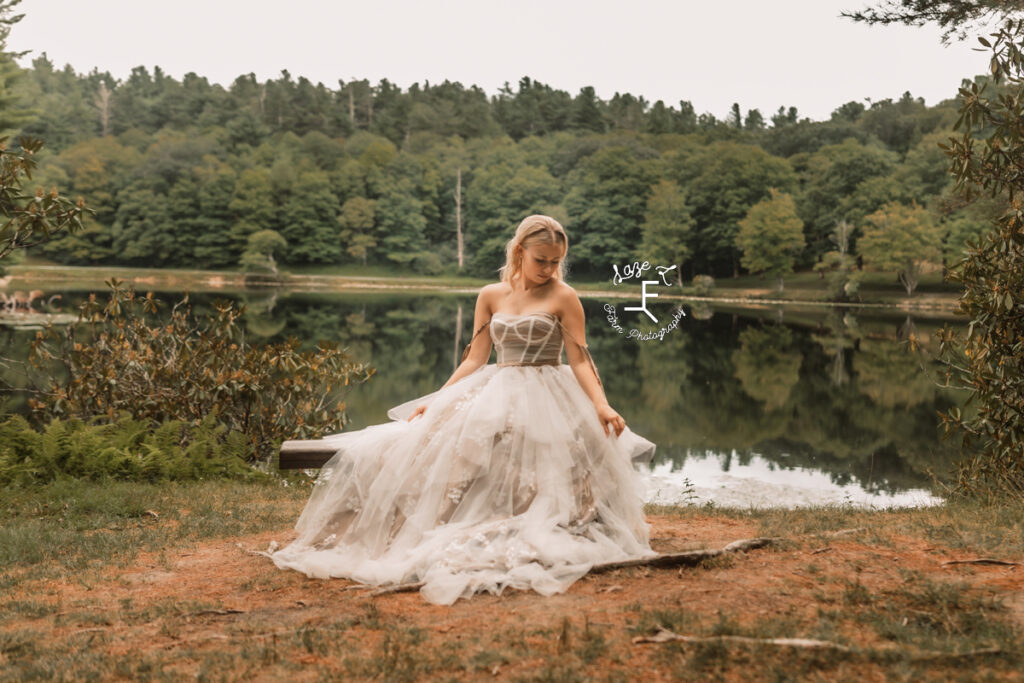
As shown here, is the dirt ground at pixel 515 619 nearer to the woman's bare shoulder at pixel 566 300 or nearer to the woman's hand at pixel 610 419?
the woman's hand at pixel 610 419

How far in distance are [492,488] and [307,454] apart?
1403 millimetres

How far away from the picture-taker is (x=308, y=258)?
7375cm

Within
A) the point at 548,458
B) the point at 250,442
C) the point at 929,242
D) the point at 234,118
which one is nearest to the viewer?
the point at 548,458

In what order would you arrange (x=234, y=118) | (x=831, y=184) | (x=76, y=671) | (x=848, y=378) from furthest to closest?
(x=234, y=118)
(x=831, y=184)
(x=848, y=378)
(x=76, y=671)

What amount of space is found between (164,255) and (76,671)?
72.7 m

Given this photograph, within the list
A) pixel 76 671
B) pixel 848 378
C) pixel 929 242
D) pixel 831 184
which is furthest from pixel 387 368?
pixel 831 184

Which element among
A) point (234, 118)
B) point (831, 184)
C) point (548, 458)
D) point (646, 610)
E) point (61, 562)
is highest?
point (234, 118)

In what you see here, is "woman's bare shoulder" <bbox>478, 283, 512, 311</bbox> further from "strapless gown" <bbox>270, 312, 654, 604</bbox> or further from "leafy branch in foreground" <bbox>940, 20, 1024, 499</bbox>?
"leafy branch in foreground" <bbox>940, 20, 1024, 499</bbox>

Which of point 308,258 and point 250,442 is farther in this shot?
point 308,258

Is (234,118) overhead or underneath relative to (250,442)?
overhead

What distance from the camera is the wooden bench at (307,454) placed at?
215 inches

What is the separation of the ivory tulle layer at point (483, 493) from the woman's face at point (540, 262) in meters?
0.52

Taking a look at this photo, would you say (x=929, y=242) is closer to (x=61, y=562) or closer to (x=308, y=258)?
(x=308, y=258)

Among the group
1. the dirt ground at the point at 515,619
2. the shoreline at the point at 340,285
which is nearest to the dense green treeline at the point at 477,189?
the shoreline at the point at 340,285
